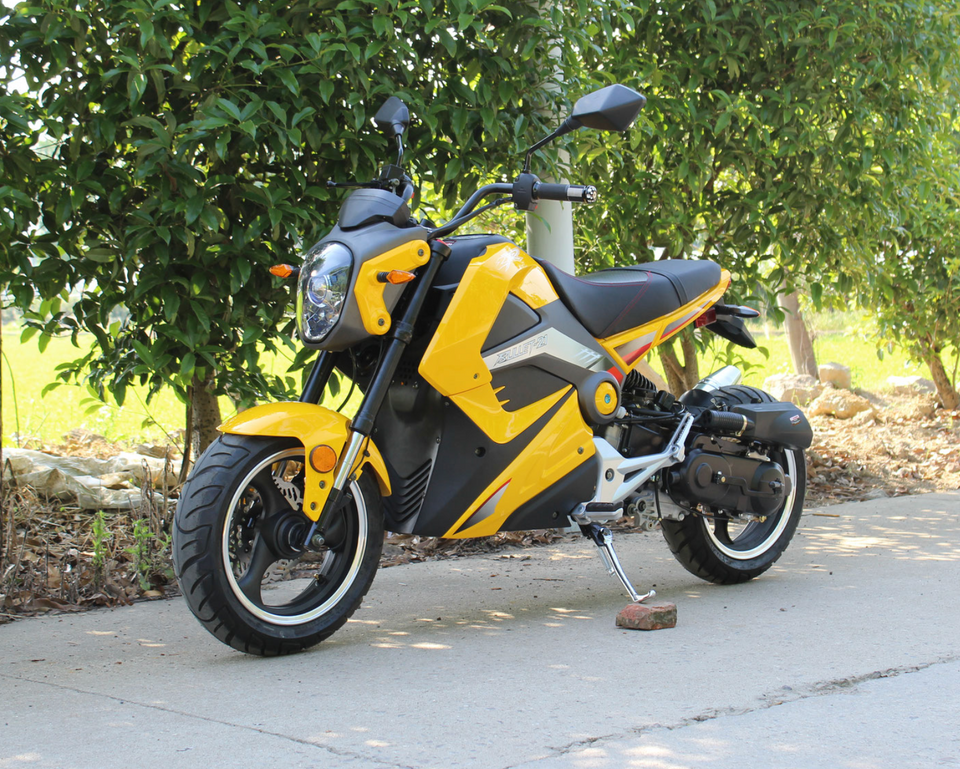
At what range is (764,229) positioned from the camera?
6.43m

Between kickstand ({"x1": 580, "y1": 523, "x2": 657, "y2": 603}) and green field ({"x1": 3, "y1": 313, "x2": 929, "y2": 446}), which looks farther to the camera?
green field ({"x1": 3, "y1": 313, "x2": 929, "y2": 446})

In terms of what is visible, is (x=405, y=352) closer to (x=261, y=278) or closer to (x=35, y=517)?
(x=261, y=278)

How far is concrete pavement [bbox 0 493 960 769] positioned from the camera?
98.3 inches

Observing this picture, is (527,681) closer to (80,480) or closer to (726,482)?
(726,482)

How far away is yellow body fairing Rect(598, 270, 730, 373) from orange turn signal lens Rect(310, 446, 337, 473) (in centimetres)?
117

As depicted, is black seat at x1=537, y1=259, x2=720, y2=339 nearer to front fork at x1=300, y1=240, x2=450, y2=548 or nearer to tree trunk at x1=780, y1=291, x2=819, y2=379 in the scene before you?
front fork at x1=300, y1=240, x2=450, y2=548

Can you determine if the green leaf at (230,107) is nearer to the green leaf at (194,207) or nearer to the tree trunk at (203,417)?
the green leaf at (194,207)

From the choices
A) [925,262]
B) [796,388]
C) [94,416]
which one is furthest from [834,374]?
[94,416]

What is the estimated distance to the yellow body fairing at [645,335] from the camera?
4055 millimetres

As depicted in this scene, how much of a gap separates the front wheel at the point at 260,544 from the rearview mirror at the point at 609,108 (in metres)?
1.36

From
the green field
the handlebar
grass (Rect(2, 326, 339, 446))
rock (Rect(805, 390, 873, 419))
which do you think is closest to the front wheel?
the handlebar

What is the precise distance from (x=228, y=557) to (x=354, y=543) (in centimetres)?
45

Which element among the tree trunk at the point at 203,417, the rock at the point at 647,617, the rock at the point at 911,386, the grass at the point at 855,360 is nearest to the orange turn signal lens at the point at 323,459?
the rock at the point at 647,617

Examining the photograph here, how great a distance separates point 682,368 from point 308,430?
4.51 metres
